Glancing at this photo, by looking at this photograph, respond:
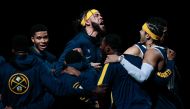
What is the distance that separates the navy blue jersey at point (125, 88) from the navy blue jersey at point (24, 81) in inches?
22.0

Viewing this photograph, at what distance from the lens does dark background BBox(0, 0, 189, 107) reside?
8406mm

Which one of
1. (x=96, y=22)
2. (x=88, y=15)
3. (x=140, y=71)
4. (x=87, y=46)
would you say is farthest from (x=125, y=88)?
(x=88, y=15)

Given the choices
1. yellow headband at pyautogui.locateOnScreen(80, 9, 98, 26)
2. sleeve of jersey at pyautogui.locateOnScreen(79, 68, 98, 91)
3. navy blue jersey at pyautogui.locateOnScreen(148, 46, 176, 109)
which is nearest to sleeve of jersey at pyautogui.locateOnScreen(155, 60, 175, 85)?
navy blue jersey at pyautogui.locateOnScreen(148, 46, 176, 109)

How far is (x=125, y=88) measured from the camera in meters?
5.82

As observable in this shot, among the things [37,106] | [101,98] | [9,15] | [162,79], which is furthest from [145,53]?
[9,15]

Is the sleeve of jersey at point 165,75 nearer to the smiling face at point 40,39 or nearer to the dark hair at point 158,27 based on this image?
the dark hair at point 158,27

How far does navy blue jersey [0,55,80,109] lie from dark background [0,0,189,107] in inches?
A: 104

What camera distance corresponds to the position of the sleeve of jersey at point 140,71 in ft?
18.5

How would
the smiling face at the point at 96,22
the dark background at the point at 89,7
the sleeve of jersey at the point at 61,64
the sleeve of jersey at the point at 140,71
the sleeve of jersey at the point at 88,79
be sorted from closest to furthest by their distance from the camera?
1. the sleeve of jersey at the point at 140,71
2. the sleeve of jersey at the point at 88,79
3. the sleeve of jersey at the point at 61,64
4. the smiling face at the point at 96,22
5. the dark background at the point at 89,7

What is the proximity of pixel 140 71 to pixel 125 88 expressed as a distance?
276 mm

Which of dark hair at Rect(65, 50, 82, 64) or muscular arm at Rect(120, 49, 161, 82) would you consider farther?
dark hair at Rect(65, 50, 82, 64)

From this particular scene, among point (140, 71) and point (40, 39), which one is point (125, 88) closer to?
point (140, 71)

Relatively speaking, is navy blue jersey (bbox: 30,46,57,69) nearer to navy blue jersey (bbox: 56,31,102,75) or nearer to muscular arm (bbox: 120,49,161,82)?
navy blue jersey (bbox: 56,31,102,75)

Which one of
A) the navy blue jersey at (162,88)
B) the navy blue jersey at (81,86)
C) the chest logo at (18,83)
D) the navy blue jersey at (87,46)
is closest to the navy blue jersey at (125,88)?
the navy blue jersey at (162,88)
